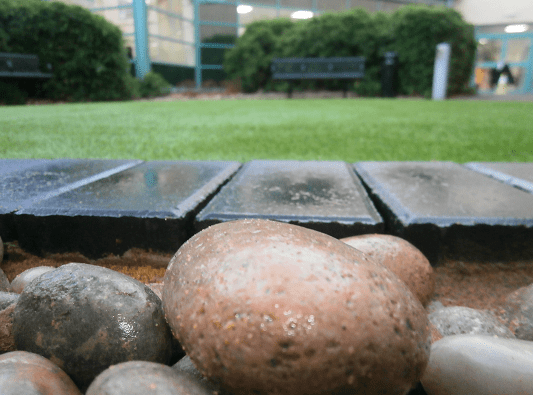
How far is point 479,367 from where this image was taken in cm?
74

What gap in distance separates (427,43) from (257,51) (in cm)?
567

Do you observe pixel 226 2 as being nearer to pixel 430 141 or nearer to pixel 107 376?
pixel 430 141

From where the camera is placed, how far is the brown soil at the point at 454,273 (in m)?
1.25

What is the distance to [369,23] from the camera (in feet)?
43.1

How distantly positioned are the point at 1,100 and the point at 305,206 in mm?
10574

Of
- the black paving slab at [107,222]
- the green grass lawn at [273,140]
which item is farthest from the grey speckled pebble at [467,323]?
the green grass lawn at [273,140]

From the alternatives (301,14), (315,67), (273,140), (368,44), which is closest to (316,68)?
(315,67)

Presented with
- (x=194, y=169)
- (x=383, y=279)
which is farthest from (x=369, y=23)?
(x=383, y=279)

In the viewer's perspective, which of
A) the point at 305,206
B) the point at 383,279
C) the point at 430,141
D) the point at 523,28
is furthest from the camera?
the point at 523,28

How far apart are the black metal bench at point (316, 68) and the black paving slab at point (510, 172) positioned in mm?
11019

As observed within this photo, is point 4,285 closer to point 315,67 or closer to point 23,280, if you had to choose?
point 23,280

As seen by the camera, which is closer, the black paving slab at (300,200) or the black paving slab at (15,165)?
the black paving slab at (300,200)

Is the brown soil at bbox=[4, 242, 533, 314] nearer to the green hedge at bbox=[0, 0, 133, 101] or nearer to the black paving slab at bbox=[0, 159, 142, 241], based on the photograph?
the black paving slab at bbox=[0, 159, 142, 241]

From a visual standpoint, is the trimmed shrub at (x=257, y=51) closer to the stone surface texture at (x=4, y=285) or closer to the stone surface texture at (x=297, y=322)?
the stone surface texture at (x=4, y=285)
